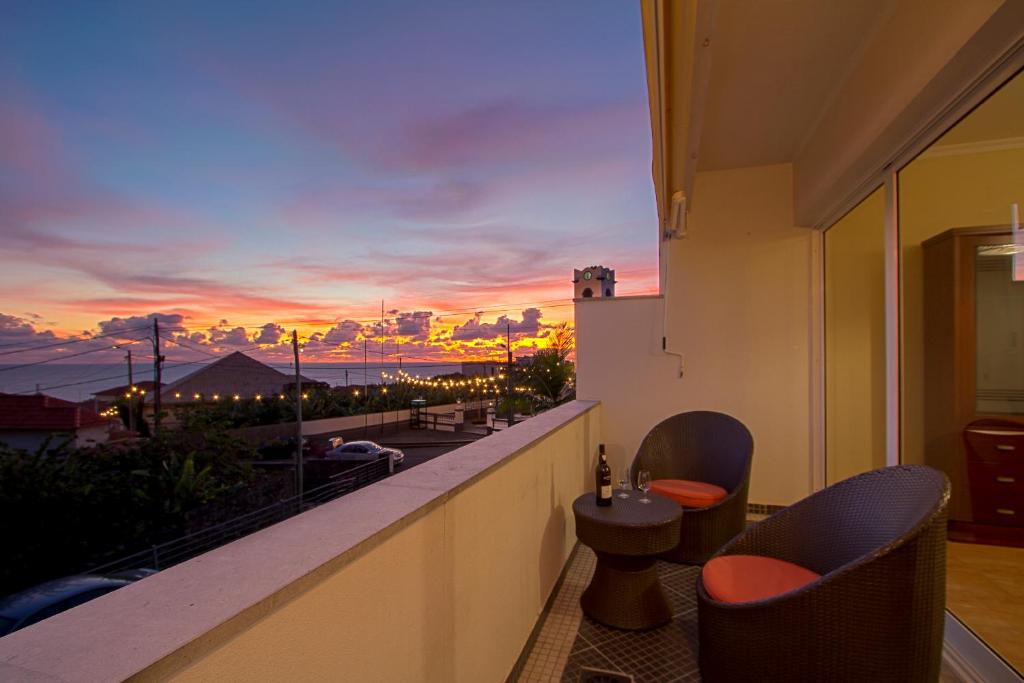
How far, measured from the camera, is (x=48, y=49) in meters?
14.1

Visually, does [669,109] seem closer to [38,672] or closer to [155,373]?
[38,672]

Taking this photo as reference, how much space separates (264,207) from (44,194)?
22.6 ft

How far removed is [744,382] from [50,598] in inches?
223

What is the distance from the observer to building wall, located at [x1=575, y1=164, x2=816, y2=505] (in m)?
4.12

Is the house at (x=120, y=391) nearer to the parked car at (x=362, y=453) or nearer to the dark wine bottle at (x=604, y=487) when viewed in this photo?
the parked car at (x=362, y=453)

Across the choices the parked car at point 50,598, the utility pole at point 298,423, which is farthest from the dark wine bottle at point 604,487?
the utility pole at point 298,423

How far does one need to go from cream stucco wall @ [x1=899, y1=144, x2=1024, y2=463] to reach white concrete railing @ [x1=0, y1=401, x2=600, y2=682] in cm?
235

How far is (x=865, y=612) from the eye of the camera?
4.67 ft

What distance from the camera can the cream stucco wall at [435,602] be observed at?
745 millimetres

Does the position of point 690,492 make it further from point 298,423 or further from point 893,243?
point 298,423

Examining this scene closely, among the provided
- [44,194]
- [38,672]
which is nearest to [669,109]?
[38,672]

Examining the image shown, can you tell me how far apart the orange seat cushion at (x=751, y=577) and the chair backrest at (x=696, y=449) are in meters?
1.27

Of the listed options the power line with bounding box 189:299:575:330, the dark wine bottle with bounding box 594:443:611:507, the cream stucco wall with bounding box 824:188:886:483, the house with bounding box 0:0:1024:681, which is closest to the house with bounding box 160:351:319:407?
the power line with bounding box 189:299:575:330

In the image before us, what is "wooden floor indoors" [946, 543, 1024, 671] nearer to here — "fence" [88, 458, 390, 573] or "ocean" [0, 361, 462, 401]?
"fence" [88, 458, 390, 573]
